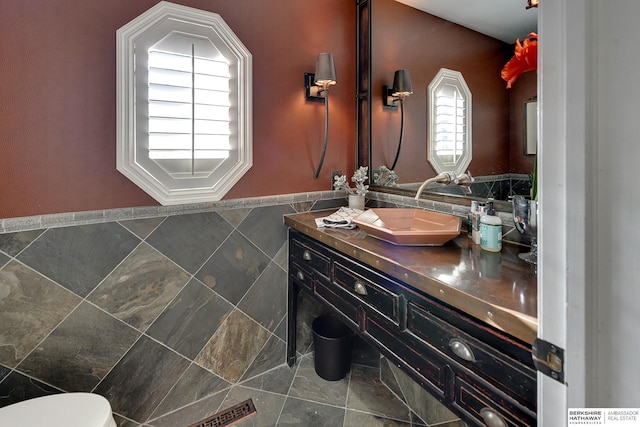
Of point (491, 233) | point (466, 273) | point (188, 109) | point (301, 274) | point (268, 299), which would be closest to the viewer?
Result: point (466, 273)

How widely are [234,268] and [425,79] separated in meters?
1.49

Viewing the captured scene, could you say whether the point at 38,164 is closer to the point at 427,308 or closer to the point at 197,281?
the point at 197,281

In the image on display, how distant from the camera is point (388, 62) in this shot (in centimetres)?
199

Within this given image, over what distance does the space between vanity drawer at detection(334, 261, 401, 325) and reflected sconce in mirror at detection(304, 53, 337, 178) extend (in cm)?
81

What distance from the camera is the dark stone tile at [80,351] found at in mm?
1372

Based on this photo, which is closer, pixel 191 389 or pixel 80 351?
pixel 80 351

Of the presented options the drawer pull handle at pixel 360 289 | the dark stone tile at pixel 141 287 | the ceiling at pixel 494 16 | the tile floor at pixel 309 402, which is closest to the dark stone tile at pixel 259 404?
the tile floor at pixel 309 402

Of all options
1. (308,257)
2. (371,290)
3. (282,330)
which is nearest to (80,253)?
(308,257)

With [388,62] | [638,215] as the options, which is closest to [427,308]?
[638,215]

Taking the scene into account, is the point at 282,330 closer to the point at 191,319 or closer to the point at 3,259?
the point at 191,319

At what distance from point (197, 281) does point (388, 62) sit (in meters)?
1.70

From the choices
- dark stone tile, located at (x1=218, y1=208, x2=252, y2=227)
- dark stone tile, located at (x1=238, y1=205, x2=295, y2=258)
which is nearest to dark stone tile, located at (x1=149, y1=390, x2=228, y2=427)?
dark stone tile, located at (x1=238, y1=205, x2=295, y2=258)

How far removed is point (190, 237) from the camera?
1671 millimetres

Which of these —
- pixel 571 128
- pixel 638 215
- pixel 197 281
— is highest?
pixel 571 128
